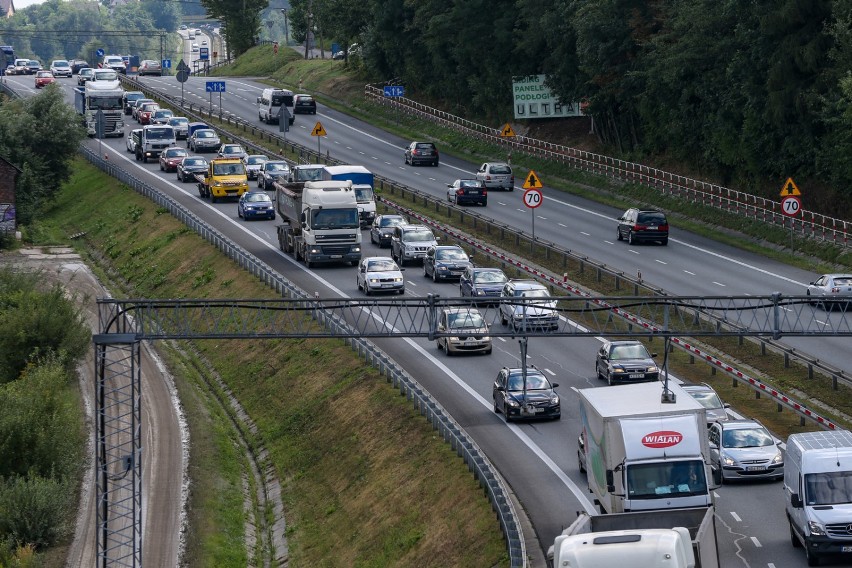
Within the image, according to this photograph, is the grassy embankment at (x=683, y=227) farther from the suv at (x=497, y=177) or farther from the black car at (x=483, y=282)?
the black car at (x=483, y=282)

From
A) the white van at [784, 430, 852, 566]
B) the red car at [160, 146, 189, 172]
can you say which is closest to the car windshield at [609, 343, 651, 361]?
the white van at [784, 430, 852, 566]

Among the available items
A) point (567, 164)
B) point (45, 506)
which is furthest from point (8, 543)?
point (567, 164)

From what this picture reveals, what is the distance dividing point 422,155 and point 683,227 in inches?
1040

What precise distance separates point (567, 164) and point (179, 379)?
3911 cm

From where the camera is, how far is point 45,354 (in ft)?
185

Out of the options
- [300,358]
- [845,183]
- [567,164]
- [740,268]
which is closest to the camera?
[300,358]

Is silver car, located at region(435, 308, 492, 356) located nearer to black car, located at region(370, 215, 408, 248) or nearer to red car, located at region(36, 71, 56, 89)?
black car, located at region(370, 215, 408, 248)

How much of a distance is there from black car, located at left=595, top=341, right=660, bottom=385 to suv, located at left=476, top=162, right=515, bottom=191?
1565 inches

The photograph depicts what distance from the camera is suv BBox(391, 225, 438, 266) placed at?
62.7 m

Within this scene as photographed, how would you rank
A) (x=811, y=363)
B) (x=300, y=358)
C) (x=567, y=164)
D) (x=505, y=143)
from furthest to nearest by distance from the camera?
(x=505, y=143), (x=567, y=164), (x=300, y=358), (x=811, y=363)

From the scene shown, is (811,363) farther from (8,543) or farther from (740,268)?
(8,543)

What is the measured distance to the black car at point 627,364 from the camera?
43.4m

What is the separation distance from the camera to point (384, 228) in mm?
68062

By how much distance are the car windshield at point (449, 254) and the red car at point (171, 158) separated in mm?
37578
